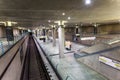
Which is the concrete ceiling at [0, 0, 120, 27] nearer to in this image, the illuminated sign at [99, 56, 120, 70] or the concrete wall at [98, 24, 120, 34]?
the illuminated sign at [99, 56, 120, 70]

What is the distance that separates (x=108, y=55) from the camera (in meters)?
9.03

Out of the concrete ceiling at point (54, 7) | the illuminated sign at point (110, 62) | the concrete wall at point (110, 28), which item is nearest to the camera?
the concrete ceiling at point (54, 7)

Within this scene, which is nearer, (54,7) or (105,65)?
(54,7)

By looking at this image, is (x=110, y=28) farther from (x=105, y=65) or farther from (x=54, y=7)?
(x=54, y=7)

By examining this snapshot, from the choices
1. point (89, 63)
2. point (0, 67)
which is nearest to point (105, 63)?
point (89, 63)

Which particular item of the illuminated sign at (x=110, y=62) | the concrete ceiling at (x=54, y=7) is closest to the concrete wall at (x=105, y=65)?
the illuminated sign at (x=110, y=62)

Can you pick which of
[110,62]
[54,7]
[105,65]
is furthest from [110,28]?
[54,7]

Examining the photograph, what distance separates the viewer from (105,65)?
9.40 meters

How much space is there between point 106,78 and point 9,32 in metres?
13.1

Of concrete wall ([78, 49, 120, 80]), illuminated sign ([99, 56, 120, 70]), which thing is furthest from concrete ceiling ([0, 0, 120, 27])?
illuminated sign ([99, 56, 120, 70])

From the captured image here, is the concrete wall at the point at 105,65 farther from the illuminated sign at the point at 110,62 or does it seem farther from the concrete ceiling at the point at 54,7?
the concrete ceiling at the point at 54,7

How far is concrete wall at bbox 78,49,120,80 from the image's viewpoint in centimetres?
836

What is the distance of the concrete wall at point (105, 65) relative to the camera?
8359 mm

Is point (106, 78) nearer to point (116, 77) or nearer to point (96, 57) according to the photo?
point (116, 77)
